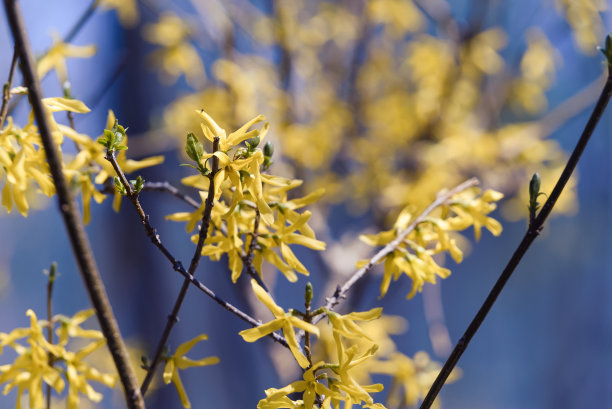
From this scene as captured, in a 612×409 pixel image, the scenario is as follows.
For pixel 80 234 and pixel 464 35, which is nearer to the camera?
pixel 80 234

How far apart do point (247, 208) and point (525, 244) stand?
1.05ft

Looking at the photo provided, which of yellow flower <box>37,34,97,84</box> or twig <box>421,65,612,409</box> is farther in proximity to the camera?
yellow flower <box>37,34,97,84</box>

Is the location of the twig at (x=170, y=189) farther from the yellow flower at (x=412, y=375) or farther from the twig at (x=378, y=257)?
the yellow flower at (x=412, y=375)

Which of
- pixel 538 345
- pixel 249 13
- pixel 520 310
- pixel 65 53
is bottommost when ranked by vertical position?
pixel 538 345

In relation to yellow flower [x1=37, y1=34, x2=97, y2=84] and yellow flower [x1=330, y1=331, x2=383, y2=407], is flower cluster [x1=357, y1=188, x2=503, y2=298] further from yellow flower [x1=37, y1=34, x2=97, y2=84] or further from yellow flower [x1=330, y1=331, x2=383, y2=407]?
yellow flower [x1=37, y1=34, x2=97, y2=84]

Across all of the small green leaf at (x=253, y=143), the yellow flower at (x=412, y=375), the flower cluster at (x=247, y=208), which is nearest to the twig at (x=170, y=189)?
the flower cluster at (x=247, y=208)

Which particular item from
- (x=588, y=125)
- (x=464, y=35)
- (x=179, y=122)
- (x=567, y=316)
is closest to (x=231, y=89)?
(x=179, y=122)

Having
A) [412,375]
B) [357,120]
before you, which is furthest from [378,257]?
[357,120]

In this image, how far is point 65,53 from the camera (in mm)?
917

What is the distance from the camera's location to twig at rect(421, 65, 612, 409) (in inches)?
19.3

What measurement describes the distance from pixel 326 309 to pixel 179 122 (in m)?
1.66

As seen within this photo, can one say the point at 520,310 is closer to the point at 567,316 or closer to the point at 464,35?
the point at 567,316

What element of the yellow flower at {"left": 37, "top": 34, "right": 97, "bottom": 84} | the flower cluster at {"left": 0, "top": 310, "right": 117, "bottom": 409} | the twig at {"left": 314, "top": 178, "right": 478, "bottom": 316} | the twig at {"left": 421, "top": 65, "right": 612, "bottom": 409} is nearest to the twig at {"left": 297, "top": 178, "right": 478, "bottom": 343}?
the twig at {"left": 314, "top": 178, "right": 478, "bottom": 316}

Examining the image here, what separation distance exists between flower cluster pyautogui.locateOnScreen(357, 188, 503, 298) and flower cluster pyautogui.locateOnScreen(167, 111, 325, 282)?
0.42 feet
